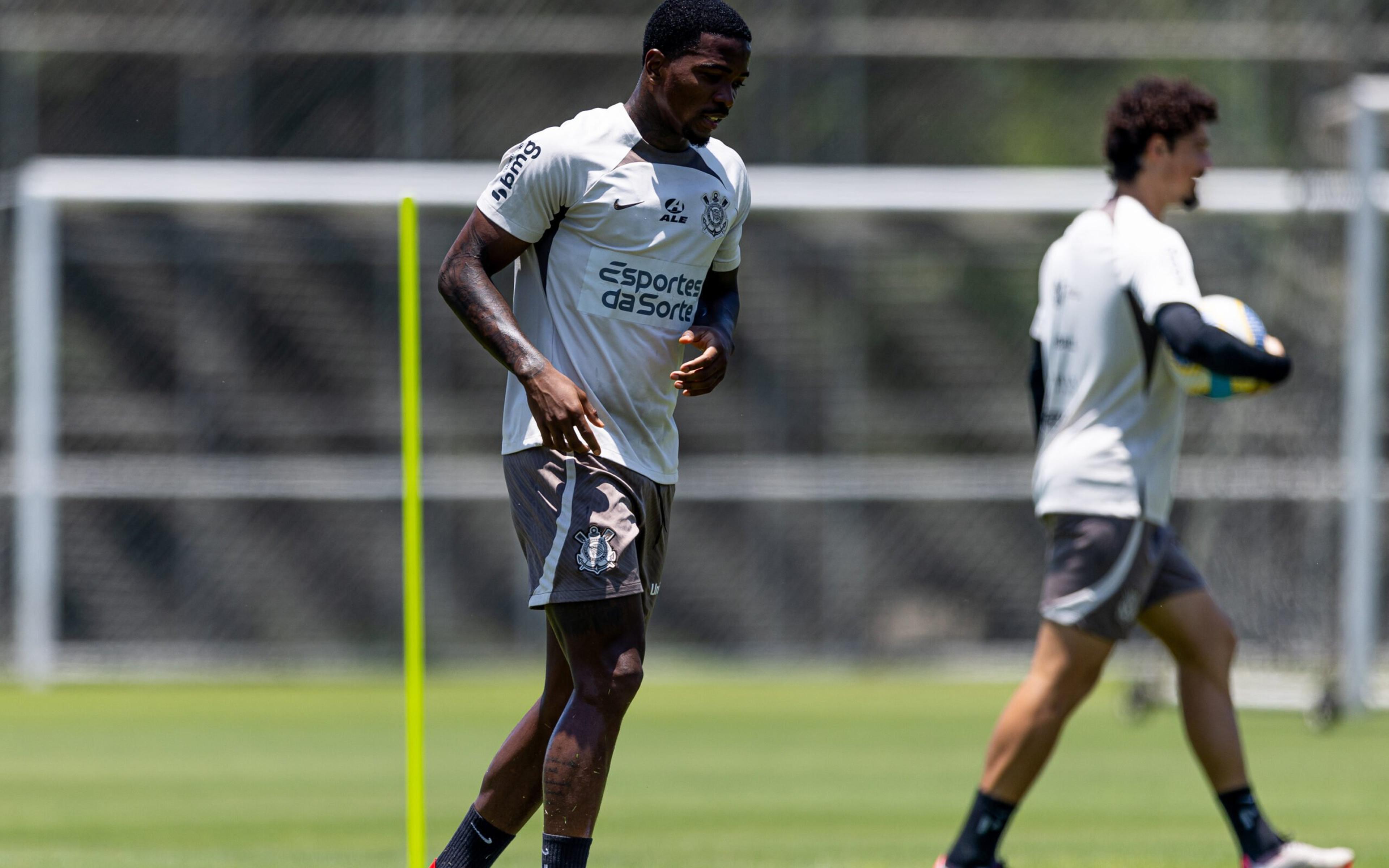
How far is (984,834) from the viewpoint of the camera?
19.3ft

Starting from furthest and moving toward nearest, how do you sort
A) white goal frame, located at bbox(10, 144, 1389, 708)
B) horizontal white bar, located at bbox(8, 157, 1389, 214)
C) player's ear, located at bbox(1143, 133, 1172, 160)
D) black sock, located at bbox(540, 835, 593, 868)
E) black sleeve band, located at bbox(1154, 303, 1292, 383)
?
horizontal white bar, located at bbox(8, 157, 1389, 214) → white goal frame, located at bbox(10, 144, 1389, 708) → player's ear, located at bbox(1143, 133, 1172, 160) → black sleeve band, located at bbox(1154, 303, 1292, 383) → black sock, located at bbox(540, 835, 593, 868)

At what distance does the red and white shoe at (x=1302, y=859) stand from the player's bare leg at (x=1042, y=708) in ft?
2.17

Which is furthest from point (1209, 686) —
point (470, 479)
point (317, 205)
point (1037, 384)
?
point (317, 205)

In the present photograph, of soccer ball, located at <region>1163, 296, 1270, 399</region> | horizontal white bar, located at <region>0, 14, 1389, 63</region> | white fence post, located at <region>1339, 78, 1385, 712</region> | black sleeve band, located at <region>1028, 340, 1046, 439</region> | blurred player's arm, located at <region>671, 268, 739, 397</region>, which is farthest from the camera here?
horizontal white bar, located at <region>0, 14, 1389, 63</region>

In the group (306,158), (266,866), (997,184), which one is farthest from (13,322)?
(266,866)

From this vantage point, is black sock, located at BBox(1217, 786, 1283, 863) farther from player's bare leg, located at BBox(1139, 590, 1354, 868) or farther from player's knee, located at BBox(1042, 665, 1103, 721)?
player's knee, located at BBox(1042, 665, 1103, 721)

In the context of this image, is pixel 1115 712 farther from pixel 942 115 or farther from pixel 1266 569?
pixel 942 115

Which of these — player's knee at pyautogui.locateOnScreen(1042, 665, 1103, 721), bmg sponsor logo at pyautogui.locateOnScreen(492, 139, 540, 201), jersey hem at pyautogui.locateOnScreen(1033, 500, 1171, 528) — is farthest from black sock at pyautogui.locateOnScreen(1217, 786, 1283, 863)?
bmg sponsor logo at pyautogui.locateOnScreen(492, 139, 540, 201)

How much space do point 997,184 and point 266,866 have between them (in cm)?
1251

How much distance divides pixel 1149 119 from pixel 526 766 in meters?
2.71

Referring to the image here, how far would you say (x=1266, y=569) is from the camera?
14844 mm

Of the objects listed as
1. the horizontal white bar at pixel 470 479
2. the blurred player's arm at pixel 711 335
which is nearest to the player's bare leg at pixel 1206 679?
the blurred player's arm at pixel 711 335

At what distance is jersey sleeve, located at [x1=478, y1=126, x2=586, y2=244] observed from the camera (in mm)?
Answer: 5078

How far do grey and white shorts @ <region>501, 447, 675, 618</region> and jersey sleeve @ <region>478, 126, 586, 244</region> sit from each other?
557mm
